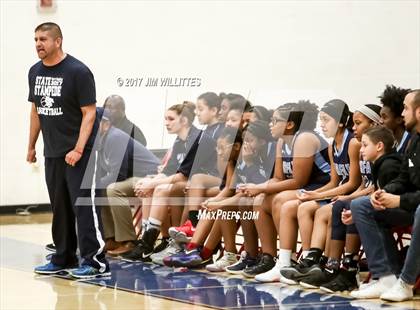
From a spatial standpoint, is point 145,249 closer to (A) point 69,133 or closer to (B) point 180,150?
(B) point 180,150

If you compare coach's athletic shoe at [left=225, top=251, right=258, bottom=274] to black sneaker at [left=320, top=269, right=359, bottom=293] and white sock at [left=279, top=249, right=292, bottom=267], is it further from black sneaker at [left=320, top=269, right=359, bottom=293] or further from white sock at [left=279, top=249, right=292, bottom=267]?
black sneaker at [left=320, top=269, right=359, bottom=293]

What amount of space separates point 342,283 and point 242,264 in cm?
131

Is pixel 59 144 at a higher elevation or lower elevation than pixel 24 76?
lower

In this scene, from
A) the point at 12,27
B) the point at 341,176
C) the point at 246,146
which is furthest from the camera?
the point at 12,27

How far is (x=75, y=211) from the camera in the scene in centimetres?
A: 823

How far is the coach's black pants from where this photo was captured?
8.18 meters

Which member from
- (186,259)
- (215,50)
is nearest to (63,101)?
(186,259)

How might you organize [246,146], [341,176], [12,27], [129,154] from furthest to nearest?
[12,27]
[129,154]
[246,146]
[341,176]

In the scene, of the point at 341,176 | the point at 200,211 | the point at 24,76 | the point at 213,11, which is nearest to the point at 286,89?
the point at 213,11

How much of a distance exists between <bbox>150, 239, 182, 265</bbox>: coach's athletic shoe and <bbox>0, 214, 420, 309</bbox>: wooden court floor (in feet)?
0.32

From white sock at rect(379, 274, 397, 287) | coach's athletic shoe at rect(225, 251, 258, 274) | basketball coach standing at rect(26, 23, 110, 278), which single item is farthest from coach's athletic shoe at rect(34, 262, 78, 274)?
white sock at rect(379, 274, 397, 287)

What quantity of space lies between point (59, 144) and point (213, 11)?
17.9 ft

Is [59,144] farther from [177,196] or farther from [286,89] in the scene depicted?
[286,89]

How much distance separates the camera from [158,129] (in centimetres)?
1299
